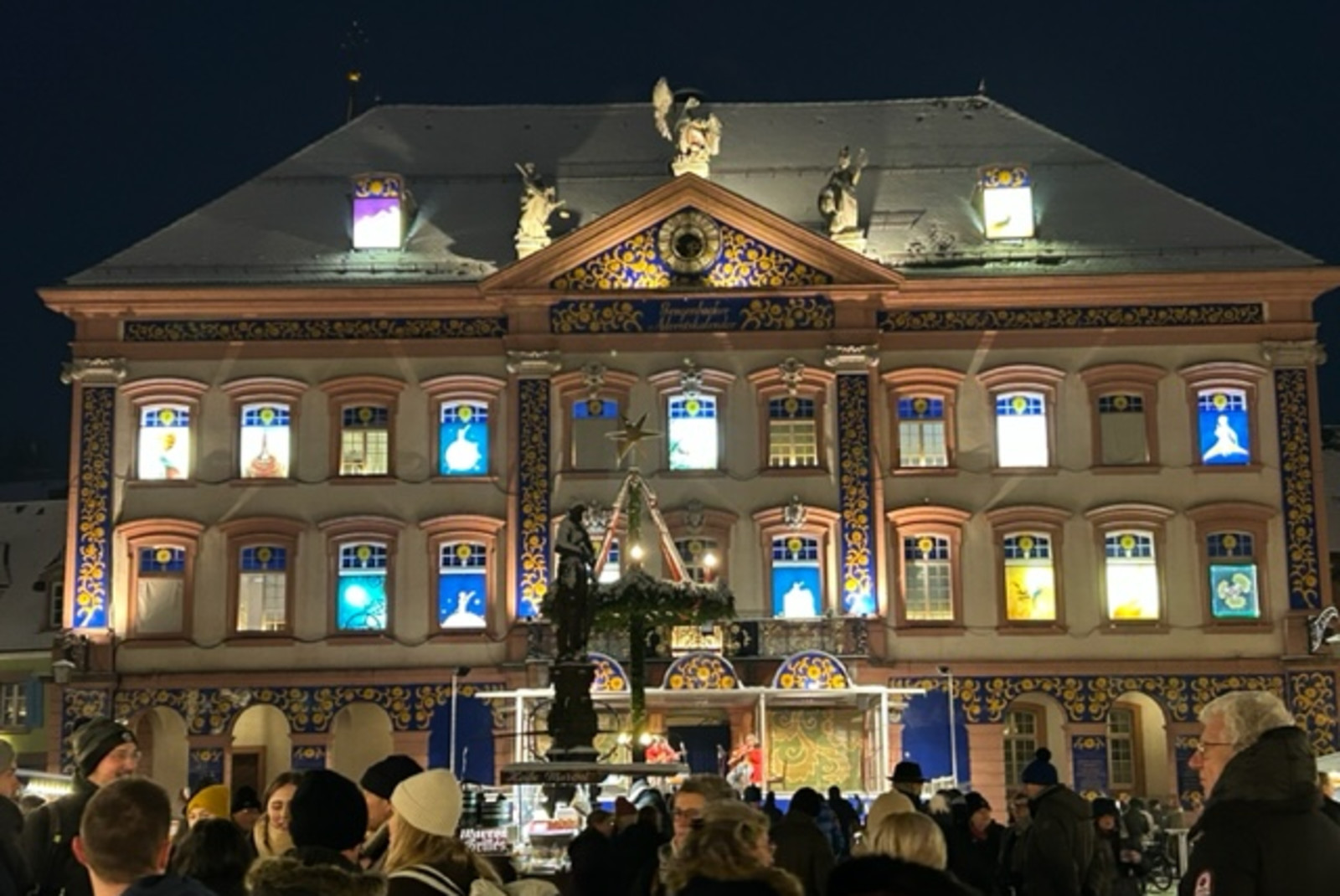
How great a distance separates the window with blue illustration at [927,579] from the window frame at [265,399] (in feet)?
40.3

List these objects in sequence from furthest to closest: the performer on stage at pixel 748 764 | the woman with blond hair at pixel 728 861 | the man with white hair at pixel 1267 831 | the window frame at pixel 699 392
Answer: the window frame at pixel 699 392, the performer on stage at pixel 748 764, the man with white hair at pixel 1267 831, the woman with blond hair at pixel 728 861

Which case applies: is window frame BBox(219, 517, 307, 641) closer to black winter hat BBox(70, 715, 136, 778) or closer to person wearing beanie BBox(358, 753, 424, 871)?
black winter hat BBox(70, 715, 136, 778)

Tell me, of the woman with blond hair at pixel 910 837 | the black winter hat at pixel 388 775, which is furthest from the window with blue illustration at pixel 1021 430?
the black winter hat at pixel 388 775

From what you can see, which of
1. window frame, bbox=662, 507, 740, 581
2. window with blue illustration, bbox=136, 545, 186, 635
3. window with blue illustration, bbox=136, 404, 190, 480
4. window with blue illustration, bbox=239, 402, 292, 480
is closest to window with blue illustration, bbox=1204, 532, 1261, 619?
window frame, bbox=662, 507, 740, 581

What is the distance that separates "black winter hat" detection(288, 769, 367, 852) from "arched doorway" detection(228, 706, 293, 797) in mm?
36335

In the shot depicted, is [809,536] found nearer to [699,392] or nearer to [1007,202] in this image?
[699,392]

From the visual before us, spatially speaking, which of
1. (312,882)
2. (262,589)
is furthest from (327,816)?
(262,589)

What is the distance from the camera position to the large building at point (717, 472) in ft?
134

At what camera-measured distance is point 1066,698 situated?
40.8 metres

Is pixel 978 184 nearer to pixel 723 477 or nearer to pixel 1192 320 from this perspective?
pixel 1192 320

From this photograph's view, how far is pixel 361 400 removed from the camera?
4197cm

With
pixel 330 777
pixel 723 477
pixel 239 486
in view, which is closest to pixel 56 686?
pixel 239 486

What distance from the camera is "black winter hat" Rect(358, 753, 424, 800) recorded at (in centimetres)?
896

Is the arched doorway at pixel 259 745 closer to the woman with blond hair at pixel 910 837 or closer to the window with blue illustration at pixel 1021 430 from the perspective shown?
the window with blue illustration at pixel 1021 430
